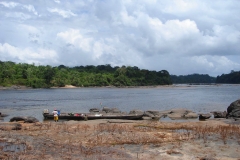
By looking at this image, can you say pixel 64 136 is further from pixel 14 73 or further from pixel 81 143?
pixel 14 73

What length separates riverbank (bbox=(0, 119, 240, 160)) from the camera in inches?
666

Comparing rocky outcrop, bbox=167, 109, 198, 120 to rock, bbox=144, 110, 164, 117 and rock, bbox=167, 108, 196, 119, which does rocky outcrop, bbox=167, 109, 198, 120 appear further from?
rock, bbox=144, 110, 164, 117

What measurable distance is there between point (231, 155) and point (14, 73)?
150 meters

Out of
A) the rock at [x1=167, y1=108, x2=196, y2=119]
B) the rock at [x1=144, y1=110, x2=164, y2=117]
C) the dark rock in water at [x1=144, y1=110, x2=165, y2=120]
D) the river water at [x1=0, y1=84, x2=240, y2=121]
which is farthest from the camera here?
the river water at [x1=0, y1=84, x2=240, y2=121]

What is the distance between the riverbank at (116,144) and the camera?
16.9 m

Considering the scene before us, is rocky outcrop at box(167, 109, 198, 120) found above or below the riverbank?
below

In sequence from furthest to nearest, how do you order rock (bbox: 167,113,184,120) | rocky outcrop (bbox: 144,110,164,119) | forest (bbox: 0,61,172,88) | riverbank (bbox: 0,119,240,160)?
forest (bbox: 0,61,172,88) < rock (bbox: 167,113,184,120) < rocky outcrop (bbox: 144,110,164,119) < riverbank (bbox: 0,119,240,160)

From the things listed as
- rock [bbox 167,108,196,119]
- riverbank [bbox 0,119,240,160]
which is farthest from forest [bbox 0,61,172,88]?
riverbank [bbox 0,119,240,160]

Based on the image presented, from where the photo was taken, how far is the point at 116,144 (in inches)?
792

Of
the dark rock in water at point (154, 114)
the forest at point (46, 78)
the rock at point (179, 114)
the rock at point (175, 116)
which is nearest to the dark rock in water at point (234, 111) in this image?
the rock at point (179, 114)

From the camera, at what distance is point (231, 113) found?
130 feet

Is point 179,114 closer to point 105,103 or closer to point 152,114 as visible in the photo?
point 152,114

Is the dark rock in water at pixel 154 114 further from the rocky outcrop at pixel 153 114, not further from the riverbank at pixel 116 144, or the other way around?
Result: the riverbank at pixel 116 144

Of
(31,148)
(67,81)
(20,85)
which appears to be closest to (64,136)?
(31,148)
